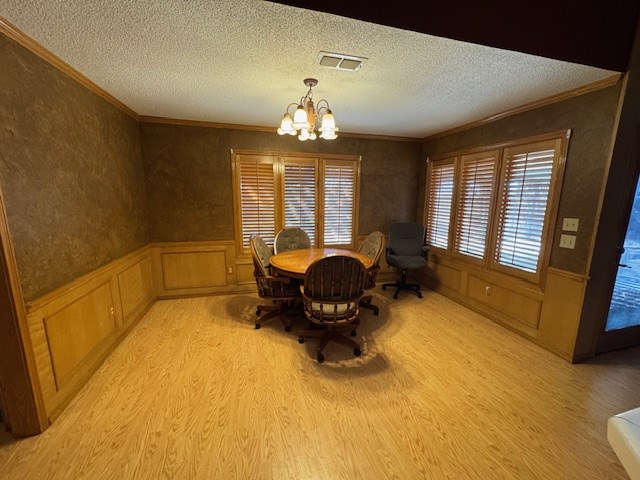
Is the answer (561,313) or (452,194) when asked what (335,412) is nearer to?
(561,313)

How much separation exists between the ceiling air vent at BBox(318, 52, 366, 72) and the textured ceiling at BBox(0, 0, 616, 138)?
6 centimetres

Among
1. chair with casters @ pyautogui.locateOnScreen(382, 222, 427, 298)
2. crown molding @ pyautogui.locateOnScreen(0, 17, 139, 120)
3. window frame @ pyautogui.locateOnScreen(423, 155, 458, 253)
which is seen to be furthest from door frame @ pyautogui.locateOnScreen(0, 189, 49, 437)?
window frame @ pyautogui.locateOnScreen(423, 155, 458, 253)

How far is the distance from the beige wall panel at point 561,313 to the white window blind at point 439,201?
1.47 metres

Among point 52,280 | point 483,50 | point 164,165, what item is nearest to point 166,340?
point 52,280

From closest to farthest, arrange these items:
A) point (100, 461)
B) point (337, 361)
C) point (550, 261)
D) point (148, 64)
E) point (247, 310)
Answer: point (100, 461) < point (148, 64) < point (337, 361) < point (550, 261) < point (247, 310)

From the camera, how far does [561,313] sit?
2471 millimetres

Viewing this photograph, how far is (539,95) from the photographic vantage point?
245cm

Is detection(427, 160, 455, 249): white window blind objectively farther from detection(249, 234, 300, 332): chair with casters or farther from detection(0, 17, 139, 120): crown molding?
detection(0, 17, 139, 120): crown molding

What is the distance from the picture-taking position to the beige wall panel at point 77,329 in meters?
1.81

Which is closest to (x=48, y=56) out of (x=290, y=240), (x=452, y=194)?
(x=290, y=240)

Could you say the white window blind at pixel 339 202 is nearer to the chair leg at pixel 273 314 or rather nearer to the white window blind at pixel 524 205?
the chair leg at pixel 273 314

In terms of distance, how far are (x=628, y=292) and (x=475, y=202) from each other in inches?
63.7

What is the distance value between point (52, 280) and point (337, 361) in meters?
2.22

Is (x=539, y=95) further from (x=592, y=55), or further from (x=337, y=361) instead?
(x=337, y=361)
